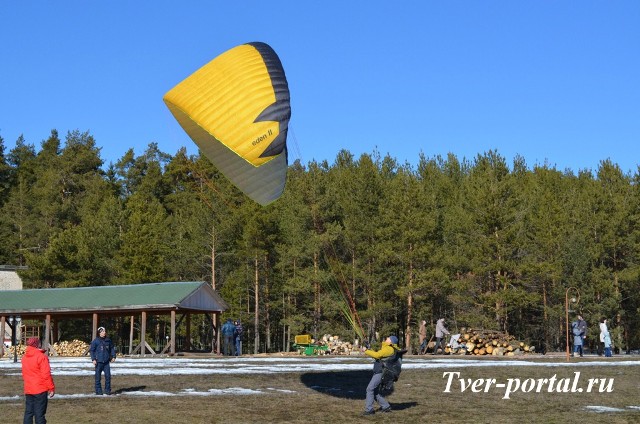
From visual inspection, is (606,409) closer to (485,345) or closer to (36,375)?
(36,375)

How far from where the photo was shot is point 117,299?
1727 inches

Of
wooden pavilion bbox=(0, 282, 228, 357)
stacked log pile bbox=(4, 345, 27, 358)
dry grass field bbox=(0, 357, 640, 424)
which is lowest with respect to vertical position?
dry grass field bbox=(0, 357, 640, 424)

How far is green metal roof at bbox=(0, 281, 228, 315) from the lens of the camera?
139 feet

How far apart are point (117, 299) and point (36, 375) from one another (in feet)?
102

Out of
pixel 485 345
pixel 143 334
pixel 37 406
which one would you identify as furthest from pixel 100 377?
pixel 485 345

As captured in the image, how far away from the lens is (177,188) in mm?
97375

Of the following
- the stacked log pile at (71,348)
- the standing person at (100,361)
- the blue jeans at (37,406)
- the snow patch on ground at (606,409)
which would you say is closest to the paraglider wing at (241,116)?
the blue jeans at (37,406)

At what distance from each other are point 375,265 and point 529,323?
18224mm

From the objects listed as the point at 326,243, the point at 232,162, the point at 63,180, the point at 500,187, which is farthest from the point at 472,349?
the point at 63,180

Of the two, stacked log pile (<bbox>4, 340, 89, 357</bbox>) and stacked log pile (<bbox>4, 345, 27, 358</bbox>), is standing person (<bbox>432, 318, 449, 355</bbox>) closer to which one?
stacked log pile (<bbox>4, 340, 89, 357</bbox>)

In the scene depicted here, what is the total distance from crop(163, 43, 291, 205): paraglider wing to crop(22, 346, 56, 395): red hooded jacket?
5.06 metres

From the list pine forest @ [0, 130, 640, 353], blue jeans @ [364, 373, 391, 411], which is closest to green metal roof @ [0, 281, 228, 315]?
pine forest @ [0, 130, 640, 353]

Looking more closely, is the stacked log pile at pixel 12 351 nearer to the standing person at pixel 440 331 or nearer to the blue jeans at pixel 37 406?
the standing person at pixel 440 331

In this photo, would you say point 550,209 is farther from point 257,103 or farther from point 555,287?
point 257,103
